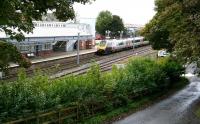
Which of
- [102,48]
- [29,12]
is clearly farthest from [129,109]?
[102,48]

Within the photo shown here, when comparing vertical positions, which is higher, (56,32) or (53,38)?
(56,32)

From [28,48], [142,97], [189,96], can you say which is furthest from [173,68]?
[28,48]

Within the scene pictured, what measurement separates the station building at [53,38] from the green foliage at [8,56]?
32637 millimetres

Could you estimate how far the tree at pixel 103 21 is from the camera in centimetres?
11306

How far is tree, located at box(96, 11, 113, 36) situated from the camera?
113 m

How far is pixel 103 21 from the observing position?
11356 cm

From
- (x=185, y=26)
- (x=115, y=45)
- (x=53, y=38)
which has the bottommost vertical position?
(x=115, y=45)

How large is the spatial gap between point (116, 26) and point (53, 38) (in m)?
55.2

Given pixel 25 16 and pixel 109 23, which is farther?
pixel 109 23

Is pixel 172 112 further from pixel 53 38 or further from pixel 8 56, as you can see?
pixel 53 38

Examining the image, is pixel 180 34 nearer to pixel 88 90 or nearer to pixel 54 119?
pixel 88 90

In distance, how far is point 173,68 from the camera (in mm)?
39531

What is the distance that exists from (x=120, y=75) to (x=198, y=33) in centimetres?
539

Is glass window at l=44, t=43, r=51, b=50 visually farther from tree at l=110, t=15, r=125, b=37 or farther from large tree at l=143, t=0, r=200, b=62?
tree at l=110, t=15, r=125, b=37
